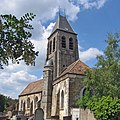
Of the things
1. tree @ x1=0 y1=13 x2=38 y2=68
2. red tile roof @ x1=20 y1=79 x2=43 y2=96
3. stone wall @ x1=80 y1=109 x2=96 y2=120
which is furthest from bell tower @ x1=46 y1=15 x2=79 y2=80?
tree @ x1=0 y1=13 x2=38 y2=68

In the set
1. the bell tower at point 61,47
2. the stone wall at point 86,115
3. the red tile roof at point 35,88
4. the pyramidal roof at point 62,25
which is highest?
the pyramidal roof at point 62,25

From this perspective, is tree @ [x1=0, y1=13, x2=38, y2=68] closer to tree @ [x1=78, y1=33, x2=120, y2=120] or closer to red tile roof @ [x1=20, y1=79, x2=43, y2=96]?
tree @ [x1=78, y1=33, x2=120, y2=120]

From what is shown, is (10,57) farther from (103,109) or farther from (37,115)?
(103,109)

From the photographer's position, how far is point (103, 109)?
20219mm

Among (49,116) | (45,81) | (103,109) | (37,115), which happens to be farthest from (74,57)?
(37,115)

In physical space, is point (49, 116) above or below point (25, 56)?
below

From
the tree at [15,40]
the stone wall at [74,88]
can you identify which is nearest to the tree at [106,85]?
the stone wall at [74,88]

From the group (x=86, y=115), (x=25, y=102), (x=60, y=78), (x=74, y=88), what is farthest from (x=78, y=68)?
(x=25, y=102)

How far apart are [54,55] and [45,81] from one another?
4.96m

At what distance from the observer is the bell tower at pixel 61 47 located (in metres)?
38.6

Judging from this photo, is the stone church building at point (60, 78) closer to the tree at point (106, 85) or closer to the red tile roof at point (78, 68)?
the red tile roof at point (78, 68)

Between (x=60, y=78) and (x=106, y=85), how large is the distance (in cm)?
1075

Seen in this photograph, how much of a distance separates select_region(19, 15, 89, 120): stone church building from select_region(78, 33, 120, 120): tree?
11.1 ft

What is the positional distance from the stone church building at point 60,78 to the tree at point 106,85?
11.1ft
